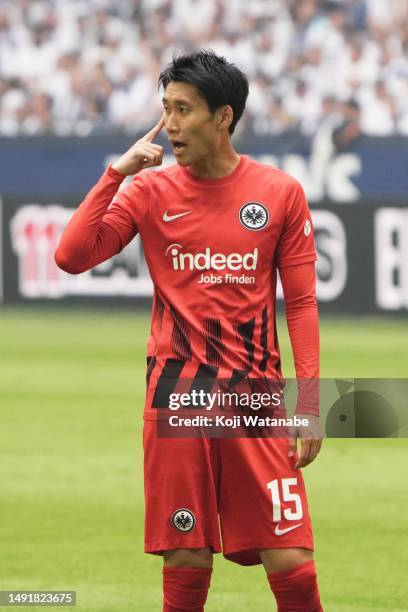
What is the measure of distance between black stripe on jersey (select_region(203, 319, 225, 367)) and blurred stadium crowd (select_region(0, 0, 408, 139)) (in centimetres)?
1373

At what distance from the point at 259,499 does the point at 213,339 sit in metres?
0.53

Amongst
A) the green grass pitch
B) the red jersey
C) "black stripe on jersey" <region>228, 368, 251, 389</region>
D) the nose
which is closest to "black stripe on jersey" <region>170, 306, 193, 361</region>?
the red jersey

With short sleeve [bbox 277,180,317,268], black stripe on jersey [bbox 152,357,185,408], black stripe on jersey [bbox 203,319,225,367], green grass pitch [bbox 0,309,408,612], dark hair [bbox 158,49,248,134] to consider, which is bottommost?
green grass pitch [bbox 0,309,408,612]

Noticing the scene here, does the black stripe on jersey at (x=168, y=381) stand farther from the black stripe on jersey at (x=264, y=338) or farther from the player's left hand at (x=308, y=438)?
the player's left hand at (x=308, y=438)

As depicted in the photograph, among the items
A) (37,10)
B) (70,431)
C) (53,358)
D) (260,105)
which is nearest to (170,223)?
(70,431)

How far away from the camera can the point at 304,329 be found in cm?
464

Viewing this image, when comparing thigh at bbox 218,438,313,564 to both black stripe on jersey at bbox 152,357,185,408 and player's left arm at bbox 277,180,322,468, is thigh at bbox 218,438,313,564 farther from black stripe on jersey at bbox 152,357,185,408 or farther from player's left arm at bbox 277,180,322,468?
black stripe on jersey at bbox 152,357,185,408

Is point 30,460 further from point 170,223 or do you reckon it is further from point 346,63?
point 346,63

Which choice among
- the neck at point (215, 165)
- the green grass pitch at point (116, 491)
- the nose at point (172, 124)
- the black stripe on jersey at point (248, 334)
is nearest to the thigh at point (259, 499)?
the black stripe on jersey at point (248, 334)

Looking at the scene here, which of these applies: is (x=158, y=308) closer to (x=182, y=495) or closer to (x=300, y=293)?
(x=300, y=293)

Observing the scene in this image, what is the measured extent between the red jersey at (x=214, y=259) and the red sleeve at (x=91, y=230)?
4 cm

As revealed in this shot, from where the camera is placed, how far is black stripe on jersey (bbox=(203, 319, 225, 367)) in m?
4.58

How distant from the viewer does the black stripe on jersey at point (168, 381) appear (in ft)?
15.1

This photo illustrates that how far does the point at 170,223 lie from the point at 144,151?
0.25 metres
